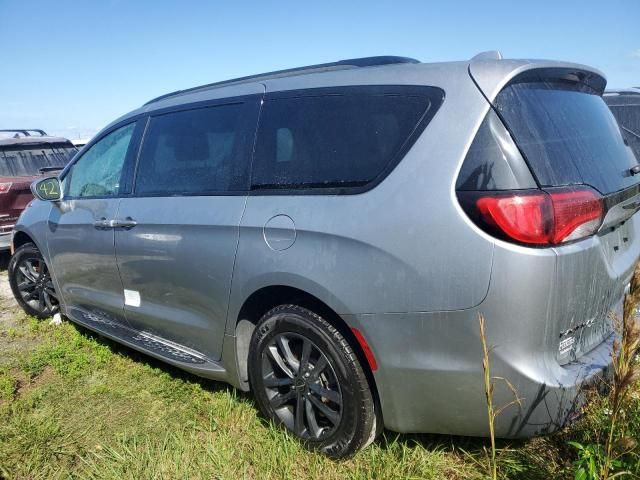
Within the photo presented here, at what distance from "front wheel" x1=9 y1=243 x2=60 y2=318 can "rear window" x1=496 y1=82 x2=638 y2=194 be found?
4.05m

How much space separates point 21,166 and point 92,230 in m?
4.82

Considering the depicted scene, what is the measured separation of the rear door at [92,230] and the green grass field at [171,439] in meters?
0.46

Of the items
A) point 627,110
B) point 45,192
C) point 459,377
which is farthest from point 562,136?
point 627,110

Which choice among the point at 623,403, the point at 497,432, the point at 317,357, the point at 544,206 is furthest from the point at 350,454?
the point at 544,206

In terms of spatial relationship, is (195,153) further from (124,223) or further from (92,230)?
(92,230)

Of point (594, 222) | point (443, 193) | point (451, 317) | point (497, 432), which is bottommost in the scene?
point (497, 432)

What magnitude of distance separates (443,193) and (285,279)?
33.0 inches

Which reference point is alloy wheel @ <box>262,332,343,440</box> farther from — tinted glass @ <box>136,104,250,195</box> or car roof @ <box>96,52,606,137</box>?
car roof @ <box>96,52,606,137</box>

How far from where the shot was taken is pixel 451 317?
1.95m

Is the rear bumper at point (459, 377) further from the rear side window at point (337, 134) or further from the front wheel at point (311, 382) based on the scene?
the rear side window at point (337, 134)

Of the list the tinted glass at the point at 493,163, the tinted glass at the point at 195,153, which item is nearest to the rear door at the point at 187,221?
the tinted glass at the point at 195,153

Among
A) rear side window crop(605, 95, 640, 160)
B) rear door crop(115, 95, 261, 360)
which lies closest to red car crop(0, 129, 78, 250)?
rear door crop(115, 95, 261, 360)

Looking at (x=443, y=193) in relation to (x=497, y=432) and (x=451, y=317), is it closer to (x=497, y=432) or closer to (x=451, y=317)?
(x=451, y=317)

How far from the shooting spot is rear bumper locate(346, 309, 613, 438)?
6.31 feet
